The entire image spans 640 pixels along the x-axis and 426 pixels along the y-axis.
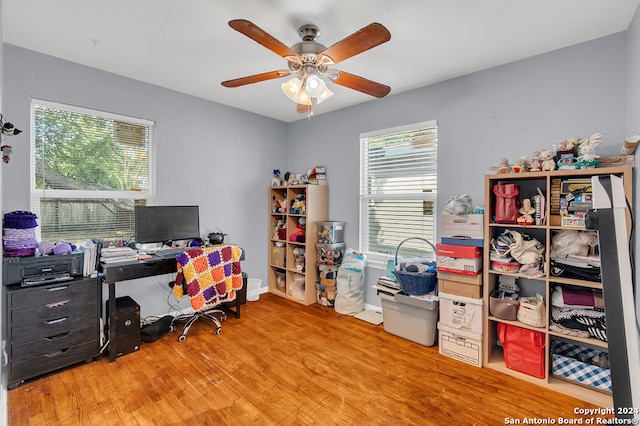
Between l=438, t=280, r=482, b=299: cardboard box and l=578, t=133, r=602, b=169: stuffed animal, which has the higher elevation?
l=578, t=133, r=602, b=169: stuffed animal

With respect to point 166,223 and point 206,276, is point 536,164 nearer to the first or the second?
point 206,276

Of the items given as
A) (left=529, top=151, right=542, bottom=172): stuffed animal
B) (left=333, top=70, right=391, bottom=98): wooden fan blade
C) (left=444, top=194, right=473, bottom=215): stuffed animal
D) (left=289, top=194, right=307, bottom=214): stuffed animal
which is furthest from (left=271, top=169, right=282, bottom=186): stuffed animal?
(left=529, top=151, right=542, bottom=172): stuffed animal

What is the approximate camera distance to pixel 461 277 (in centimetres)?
255

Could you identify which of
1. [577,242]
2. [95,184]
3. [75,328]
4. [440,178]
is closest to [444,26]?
[440,178]

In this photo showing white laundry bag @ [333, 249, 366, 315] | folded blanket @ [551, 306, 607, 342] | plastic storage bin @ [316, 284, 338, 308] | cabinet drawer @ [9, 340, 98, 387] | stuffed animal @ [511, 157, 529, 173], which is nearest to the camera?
folded blanket @ [551, 306, 607, 342]

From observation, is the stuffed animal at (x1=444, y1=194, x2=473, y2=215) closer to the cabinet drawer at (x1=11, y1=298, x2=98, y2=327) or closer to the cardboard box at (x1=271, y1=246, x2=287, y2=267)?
the cardboard box at (x1=271, y1=246, x2=287, y2=267)

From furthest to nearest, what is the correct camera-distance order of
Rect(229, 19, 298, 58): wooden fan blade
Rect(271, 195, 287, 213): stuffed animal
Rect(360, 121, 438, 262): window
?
Rect(271, 195, 287, 213): stuffed animal → Rect(360, 121, 438, 262): window → Rect(229, 19, 298, 58): wooden fan blade

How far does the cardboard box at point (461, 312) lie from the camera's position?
97.0 inches

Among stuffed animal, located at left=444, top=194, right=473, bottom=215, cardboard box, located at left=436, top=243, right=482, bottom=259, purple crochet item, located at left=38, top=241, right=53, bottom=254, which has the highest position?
stuffed animal, located at left=444, top=194, right=473, bottom=215

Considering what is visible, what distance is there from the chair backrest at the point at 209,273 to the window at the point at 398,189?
1601mm

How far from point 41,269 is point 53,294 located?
7.9 inches

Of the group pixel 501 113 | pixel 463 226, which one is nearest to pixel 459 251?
pixel 463 226

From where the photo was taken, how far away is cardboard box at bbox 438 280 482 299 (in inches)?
97.9

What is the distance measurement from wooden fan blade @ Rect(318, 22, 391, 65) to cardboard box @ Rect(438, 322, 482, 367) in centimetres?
225
